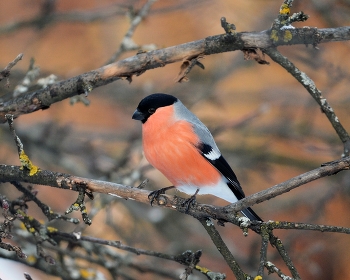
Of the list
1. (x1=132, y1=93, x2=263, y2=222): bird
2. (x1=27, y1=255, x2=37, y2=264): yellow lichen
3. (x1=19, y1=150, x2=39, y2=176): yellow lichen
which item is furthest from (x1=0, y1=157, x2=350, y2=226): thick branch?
(x1=27, y1=255, x2=37, y2=264): yellow lichen

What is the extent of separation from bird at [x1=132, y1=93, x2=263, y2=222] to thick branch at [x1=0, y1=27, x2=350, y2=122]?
592 mm

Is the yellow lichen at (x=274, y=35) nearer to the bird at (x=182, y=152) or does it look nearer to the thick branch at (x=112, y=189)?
the thick branch at (x=112, y=189)

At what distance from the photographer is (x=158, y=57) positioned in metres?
2.51

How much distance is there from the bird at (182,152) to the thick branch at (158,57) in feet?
1.94

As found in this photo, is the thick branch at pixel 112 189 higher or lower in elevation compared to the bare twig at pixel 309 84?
lower

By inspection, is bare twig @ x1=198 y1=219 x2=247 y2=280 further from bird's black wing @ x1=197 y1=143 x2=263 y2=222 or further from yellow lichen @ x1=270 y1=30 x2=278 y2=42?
bird's black wing @ x1=197 y1=143 x2=263 y2=222

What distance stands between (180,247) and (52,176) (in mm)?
2261

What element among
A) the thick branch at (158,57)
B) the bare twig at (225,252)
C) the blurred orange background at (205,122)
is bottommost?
the bare twig at (225,252)

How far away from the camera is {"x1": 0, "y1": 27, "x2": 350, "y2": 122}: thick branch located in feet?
7.48

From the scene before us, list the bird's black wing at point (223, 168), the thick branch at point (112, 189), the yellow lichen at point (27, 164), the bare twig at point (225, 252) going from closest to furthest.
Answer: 1. the bare twig at point (225, 252)
2. the thick branch at point (112, 189)
3. the yellow lichen at point (27, 164)
4. the bird's black wing at point (223, 168)

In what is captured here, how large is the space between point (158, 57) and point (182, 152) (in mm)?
714

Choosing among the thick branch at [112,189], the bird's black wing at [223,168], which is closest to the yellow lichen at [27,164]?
the thick branch at [112,189]

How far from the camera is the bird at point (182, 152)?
299cm

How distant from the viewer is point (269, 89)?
5.76 m
